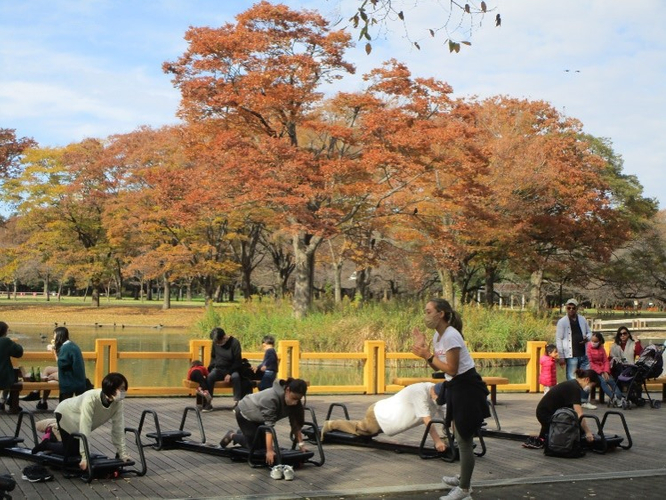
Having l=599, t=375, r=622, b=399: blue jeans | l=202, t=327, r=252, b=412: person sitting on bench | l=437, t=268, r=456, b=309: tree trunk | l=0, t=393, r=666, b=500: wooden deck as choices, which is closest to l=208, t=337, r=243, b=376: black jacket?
l=202, t=327, r=252, b=412: person sitting on bench

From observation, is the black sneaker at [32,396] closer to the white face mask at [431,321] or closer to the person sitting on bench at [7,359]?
the person sitting on bench at [7,359]

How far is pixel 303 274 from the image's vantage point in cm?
3241

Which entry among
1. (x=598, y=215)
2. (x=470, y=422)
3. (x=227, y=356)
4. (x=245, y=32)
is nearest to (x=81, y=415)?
(x=470, y=422)

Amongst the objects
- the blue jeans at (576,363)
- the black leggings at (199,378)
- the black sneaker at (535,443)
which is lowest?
the black sneaker at (535,443)

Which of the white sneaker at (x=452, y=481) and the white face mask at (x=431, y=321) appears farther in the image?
the white sneaker at (x=452, y=481)

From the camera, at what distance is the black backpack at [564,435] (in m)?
10.5

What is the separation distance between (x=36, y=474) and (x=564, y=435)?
5874 millimetres

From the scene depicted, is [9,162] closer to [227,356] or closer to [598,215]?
[598,215]

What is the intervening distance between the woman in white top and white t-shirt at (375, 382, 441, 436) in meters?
2.36

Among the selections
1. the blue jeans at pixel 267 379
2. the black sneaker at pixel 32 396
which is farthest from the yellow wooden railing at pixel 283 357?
the blue jeans at pixel 267 379

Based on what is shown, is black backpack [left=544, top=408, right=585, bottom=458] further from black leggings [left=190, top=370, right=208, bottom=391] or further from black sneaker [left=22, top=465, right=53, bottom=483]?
black sneaker [left=22, top=465, right=53, bottom=483]

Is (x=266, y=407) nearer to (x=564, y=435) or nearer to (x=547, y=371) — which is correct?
(x=564, y=435)

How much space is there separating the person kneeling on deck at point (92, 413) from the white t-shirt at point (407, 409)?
10.2 ft

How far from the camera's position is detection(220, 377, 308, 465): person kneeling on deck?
29.9 feet
